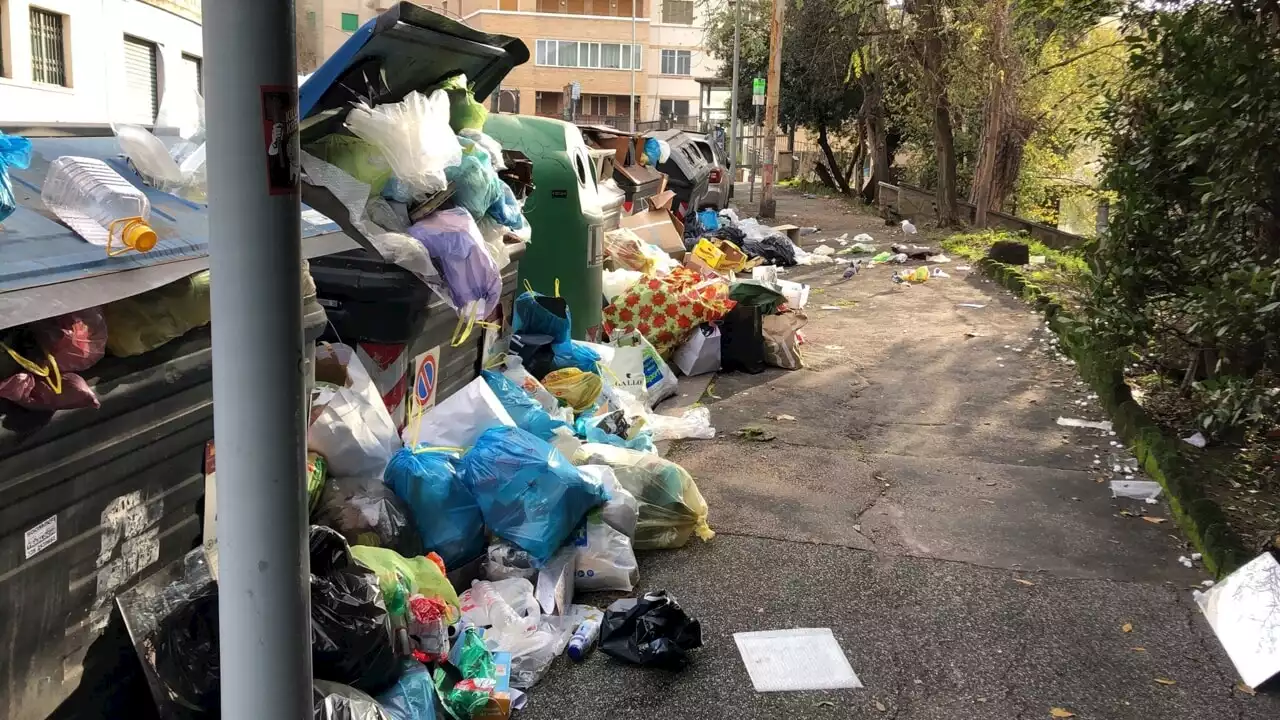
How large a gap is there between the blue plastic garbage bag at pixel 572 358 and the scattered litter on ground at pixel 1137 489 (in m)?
2.79

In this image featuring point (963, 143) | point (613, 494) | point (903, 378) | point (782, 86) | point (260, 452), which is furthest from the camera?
point (782, 86)

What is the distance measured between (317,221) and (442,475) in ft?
3.22

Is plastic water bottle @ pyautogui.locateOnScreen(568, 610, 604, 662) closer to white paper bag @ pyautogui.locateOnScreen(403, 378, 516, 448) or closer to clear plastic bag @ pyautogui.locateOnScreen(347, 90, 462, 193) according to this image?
white paper bag @ pyautogui.locateOnScreen(403, 378, 516, 448)

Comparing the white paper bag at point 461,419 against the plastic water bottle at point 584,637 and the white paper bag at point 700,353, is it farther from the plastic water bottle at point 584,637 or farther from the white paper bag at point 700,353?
the white paper bag at point 700,353

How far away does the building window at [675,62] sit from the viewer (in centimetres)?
6619

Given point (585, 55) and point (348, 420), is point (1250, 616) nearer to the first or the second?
point (348, 420)

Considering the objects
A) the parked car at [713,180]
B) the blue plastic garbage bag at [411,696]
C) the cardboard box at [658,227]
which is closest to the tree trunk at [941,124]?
the parked car at [713,180]

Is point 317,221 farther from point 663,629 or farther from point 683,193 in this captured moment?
point 683,193

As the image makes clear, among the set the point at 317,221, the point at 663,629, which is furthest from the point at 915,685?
the point at 317,221

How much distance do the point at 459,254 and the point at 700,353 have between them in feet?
13.1

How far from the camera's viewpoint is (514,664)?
329cm

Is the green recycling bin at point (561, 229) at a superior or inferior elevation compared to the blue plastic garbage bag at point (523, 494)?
superior

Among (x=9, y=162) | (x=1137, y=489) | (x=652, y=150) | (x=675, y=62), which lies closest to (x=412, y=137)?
(x=9, y=162)

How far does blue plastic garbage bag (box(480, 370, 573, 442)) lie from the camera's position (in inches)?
175
